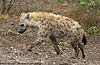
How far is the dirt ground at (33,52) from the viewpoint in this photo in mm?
7719

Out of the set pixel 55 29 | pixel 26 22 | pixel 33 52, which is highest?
pixel 26 22

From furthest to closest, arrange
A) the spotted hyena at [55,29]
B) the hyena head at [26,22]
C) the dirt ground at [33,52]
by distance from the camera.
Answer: the hyena head at [26,22] → the spotted hyena at [55,29] → the dirt ground at [33,52]

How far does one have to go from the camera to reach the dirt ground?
7719 millimetres

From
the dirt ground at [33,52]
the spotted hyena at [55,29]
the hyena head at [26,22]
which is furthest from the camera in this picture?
the hyena head at [26,22]

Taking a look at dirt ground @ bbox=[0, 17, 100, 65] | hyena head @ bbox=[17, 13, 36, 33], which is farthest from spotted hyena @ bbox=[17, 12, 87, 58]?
dirt ground @ bbox=[0, 17, 100, 65]

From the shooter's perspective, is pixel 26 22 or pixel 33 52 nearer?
pixel 33 52

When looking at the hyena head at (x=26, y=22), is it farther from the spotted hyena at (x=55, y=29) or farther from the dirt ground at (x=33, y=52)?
the dirt ground at (x=33, y=52)

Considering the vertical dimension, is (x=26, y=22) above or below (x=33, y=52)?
above

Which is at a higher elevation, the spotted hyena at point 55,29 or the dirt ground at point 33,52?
the spotted hyena at point 55,29

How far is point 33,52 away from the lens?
8.45 m

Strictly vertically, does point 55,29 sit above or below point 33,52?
above

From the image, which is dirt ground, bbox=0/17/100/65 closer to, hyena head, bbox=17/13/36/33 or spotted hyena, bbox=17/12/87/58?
spotted hyena, bbox=17/12/87/58

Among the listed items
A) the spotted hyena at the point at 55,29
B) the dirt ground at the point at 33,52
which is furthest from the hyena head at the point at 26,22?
the dirt ground at the point at 33,52

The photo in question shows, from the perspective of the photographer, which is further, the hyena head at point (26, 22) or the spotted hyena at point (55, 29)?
the hyena head at point (26, 22)
